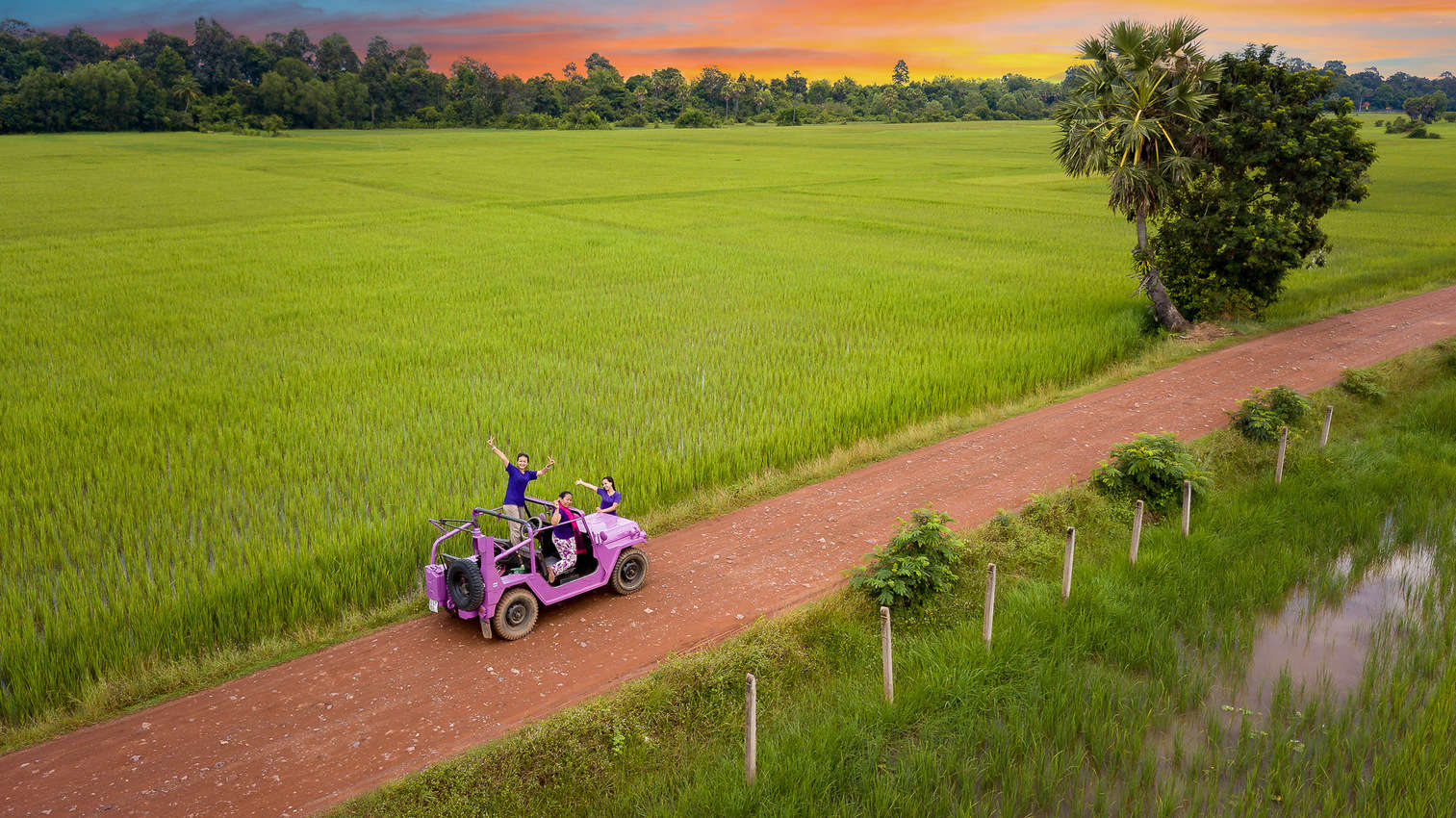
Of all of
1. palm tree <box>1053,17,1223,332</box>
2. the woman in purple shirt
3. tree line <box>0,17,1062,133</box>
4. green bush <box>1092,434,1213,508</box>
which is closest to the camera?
the woman in purple shirt

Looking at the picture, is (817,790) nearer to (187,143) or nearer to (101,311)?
(101,311)

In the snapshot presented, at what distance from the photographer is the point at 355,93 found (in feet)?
425

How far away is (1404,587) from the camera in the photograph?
424 inches

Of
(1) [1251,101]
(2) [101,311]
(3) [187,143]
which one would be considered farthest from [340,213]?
(3) [187,143]

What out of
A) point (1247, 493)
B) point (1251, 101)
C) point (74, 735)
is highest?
point (1251, 101)

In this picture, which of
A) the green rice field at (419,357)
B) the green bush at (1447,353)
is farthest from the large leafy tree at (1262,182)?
the green bush at (1447,353)

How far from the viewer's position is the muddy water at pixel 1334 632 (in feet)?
29.3

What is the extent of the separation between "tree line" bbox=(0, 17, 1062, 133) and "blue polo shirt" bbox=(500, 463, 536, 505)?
397 feet

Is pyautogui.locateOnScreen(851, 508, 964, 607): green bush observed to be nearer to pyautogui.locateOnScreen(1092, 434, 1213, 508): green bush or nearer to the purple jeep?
the purple jeep

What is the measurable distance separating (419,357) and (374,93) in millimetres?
132838

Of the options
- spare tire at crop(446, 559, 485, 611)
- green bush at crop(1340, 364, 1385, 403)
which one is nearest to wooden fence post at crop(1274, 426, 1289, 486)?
green bush at crop(1340, 364, 1385, 403)

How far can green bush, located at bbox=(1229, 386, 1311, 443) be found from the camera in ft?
49.0

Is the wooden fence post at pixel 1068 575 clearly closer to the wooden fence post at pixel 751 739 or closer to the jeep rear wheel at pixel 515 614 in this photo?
the wooden fence post at pixel 751 739

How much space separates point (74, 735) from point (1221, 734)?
383 inches
